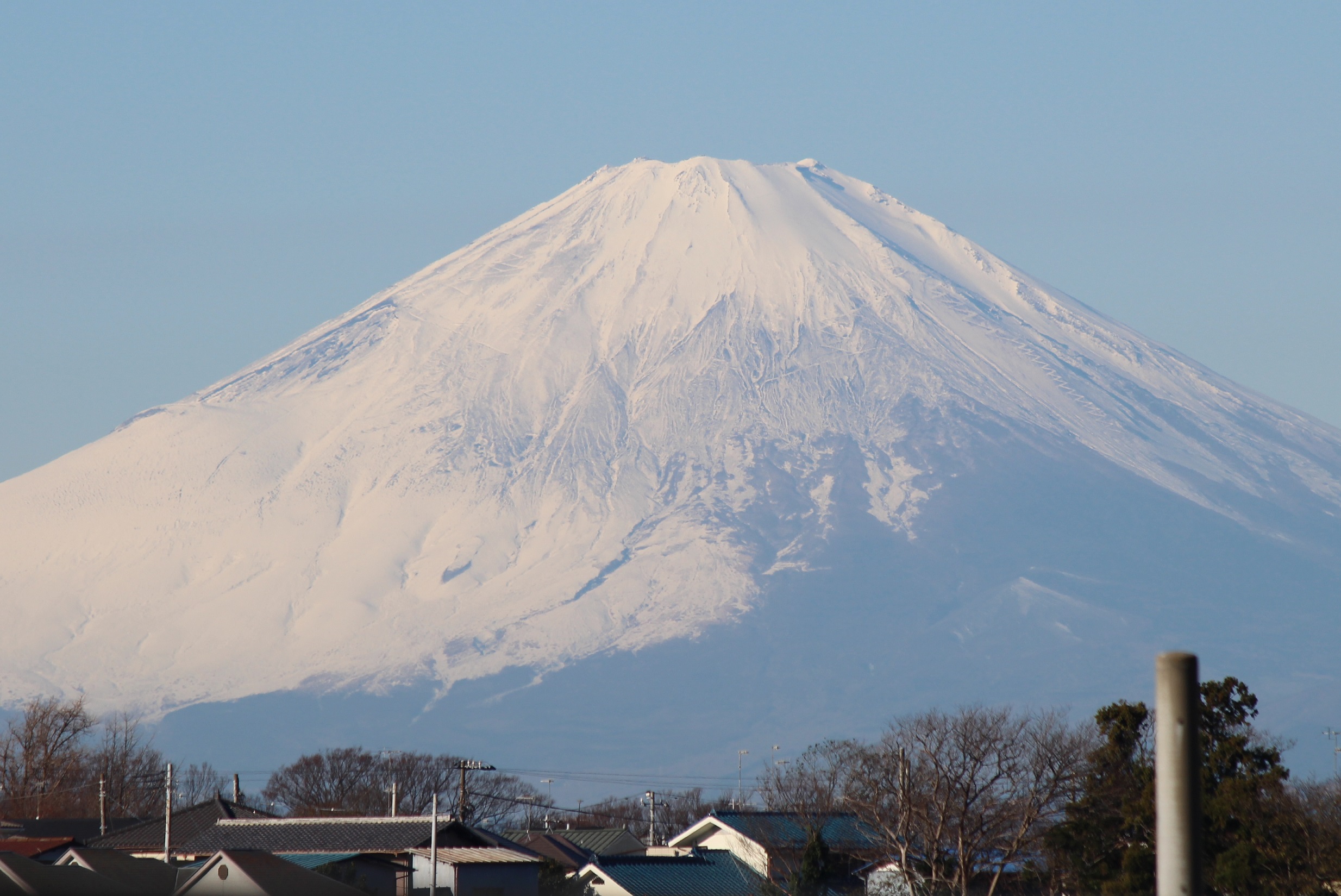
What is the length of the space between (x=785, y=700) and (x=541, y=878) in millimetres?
144668

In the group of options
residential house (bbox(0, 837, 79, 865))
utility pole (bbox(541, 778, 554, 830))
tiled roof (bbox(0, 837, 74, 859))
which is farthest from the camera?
utility pole (bbox(541, 778, 554, 830))

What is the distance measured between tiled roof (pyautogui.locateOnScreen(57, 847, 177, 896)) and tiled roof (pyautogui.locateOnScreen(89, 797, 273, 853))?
28.8 ft

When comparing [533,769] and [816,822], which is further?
[533,769]

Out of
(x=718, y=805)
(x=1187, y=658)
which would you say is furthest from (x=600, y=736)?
(x=1187, y=658)

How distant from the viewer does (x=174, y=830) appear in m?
53.5

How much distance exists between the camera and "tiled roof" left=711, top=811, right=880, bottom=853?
55.1 m

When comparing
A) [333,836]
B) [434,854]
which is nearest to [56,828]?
[333,836]

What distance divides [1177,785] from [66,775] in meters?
86.5

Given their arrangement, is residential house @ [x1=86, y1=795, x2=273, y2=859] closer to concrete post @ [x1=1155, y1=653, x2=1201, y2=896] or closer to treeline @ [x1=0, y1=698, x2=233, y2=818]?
treeline @ [x1=0, y1=698, x2=233, y2=818]

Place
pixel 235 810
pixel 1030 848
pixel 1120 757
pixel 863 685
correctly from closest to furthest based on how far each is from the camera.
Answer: pixel 1120 757 → pixel 1030 848 → pixel 235 810 → pixel 863 685

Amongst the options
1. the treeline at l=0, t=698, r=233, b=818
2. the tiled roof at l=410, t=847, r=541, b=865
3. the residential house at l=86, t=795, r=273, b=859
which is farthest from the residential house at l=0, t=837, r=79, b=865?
the treeline at l=0, t=698, r=233, b=818

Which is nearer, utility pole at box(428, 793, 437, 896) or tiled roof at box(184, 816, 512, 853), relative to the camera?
utility pole at box(428, 793, 437, 896)

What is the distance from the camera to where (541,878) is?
5203 cm

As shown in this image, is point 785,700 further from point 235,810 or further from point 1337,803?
point 1337,803
